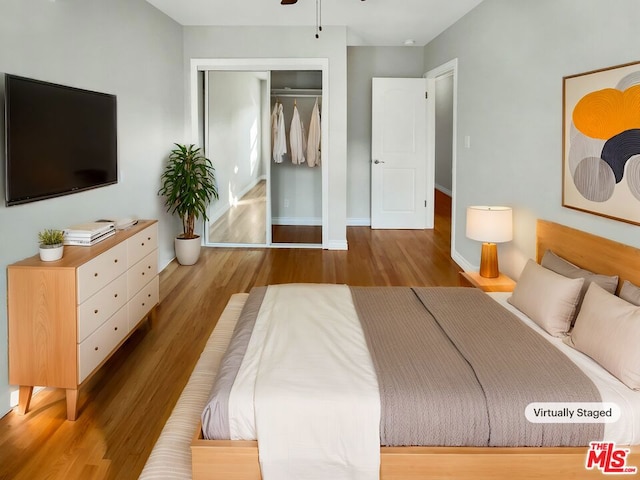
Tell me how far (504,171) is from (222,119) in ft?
11.8

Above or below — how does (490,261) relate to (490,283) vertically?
above

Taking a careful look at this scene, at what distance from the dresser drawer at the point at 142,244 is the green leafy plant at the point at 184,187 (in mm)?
1584

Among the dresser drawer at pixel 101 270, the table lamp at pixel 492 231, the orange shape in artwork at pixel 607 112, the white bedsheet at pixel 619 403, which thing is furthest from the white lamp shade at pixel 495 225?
the dresser drawer at pixel 101 270

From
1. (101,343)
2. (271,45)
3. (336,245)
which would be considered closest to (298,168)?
(336,245)

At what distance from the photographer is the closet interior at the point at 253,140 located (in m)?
6.40

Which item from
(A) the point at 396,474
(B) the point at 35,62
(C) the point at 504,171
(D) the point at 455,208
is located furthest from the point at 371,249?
(A) the point at 396,474

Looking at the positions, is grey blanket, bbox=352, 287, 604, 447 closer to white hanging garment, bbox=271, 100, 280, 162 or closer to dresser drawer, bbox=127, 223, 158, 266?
dresser drawer, bbox=127, 223, 158, 266

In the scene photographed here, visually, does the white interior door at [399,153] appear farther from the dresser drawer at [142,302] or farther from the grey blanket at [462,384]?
the grey blanket at [462,384]

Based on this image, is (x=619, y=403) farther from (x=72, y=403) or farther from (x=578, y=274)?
(x=72, y=403)

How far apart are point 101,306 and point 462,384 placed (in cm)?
197

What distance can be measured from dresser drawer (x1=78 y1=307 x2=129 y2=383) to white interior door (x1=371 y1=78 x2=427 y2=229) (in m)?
4.98

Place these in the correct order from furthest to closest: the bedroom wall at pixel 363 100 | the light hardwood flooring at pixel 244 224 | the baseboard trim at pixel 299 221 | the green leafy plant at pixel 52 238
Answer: the baseboard trim at pixel 299 221
the bedroom wall at pixel 363 100
the light hardwood flooring at pixel 244 224
the green leafy plant at pixel 52 238

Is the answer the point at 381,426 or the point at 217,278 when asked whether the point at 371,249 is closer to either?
the point at 217,278

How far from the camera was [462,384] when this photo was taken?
1.93 m
